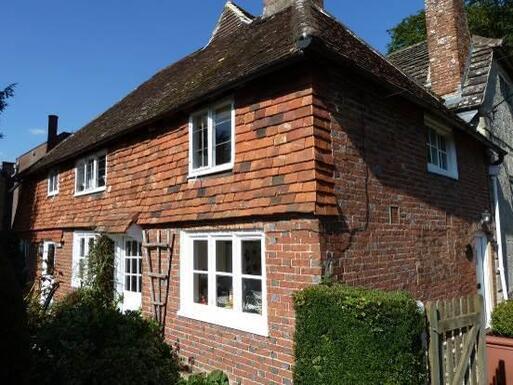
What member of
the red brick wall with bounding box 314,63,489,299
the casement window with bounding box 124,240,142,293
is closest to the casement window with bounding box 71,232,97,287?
the casement window with bounding box 124,240,142,293

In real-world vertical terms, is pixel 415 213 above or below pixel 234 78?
below

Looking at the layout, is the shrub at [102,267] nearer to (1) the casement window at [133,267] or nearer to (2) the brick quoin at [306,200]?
(1) the casement window at [133,267]

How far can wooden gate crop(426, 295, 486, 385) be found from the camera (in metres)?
5.16

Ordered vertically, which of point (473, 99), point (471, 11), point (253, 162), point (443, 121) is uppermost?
point (471, 11)

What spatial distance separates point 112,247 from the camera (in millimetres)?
11305

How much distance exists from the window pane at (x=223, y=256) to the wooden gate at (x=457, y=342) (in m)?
3.59

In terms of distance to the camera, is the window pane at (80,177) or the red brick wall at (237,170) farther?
the window pane at (80,177)

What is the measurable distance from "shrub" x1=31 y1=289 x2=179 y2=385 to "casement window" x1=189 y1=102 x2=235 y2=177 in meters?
3.02

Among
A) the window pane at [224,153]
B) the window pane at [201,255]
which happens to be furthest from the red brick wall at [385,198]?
the window pane at [201,255]

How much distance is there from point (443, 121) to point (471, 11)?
2033cm

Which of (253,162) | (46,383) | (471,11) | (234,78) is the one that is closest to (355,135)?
(253,162)

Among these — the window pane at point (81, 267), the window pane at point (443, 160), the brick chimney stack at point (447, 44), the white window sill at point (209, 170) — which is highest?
the brick chimney stack at point (447, 44)

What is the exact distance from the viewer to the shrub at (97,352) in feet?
20.4

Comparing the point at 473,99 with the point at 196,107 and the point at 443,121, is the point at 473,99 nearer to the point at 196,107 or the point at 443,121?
the point at 443,121
